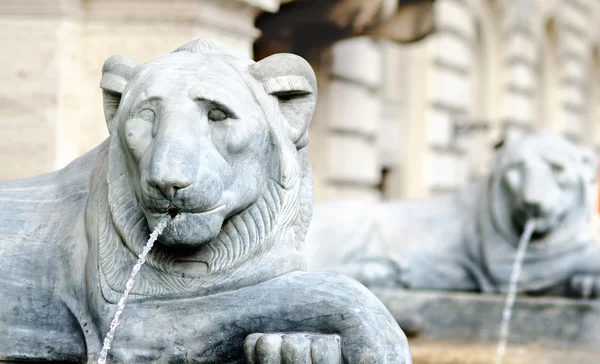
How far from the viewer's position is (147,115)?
8.18ft

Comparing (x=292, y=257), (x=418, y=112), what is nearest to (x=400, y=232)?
(x=292, y=257)

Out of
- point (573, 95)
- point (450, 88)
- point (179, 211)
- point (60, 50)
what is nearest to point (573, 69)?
point (573, 95)

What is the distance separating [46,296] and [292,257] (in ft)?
2.18

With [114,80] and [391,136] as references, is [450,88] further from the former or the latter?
[114,80]

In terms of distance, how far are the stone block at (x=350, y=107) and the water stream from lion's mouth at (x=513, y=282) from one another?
3226 mm

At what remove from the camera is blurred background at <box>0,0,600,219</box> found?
15.8 feet

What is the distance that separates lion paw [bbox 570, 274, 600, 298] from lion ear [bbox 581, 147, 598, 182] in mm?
453

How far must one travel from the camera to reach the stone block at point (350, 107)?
8.08 meters

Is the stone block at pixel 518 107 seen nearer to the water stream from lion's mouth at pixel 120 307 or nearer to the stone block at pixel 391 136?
the stone block at pixel 391 136

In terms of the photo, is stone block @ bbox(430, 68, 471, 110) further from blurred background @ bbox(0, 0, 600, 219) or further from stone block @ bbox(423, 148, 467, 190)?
stone block @ bbox(423, 148, 467, 190)

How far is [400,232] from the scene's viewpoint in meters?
5.37

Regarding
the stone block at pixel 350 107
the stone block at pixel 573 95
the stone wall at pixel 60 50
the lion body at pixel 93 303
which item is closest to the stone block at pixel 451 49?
the stone block at pixel 350 107

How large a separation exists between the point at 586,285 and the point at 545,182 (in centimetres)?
51

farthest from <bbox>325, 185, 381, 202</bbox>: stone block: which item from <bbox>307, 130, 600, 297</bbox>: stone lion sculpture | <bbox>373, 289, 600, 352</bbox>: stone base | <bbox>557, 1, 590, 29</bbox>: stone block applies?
<bbox>557, 1, 590, 29</bbox>: stone block
